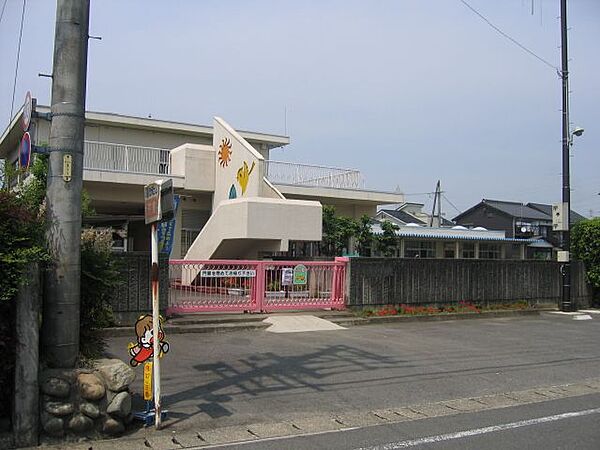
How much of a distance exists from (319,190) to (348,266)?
1141 cm

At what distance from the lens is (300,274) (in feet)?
48.8

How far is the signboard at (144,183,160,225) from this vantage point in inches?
244

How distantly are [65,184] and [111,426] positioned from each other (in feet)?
8.16

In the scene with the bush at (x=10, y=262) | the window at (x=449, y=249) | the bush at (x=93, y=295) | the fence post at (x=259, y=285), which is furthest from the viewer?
the window at (x=449, y=249)

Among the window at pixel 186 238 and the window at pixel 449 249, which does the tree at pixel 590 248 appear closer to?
the window at pixel 186 238

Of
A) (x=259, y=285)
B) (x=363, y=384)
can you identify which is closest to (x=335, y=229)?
(x=259, y=285)

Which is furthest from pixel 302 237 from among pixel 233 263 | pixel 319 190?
pixel 319 190

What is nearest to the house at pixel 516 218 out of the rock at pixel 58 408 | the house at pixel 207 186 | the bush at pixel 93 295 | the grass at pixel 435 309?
the house at pixel 207 186

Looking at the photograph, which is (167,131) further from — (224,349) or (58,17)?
(58,17)

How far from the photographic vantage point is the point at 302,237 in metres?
18.5

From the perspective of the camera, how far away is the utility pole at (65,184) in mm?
5961

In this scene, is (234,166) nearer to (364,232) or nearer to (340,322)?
(364,232)

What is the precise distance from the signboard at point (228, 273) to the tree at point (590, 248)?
12.8m

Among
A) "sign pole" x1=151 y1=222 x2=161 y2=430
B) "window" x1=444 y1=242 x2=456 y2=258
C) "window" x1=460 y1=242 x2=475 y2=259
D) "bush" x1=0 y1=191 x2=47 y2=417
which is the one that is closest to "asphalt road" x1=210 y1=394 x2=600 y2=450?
"sign pole" x1=151 y1=222 x2=161 y2=430
